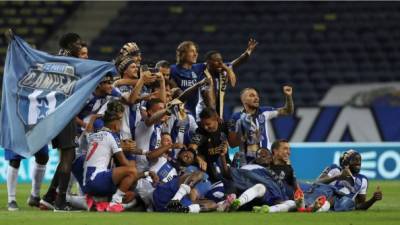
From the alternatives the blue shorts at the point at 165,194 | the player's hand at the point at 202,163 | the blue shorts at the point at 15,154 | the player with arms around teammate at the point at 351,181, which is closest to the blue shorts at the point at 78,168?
the blue shorts at the point at 15,154

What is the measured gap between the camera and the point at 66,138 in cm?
1180

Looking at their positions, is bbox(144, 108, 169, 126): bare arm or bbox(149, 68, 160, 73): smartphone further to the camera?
bbox(149, 68, 160, 73): smartphone

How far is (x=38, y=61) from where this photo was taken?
41.0ft

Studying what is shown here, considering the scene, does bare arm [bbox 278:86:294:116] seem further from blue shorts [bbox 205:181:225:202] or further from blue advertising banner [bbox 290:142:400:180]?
blue advertising banner [bbox 290:142:400:180]

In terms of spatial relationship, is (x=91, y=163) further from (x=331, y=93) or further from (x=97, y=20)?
(x=97, y=20)

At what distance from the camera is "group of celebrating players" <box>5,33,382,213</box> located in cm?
1180

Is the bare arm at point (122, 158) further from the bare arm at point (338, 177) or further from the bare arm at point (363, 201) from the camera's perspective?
the bare arm at point (363, 201)

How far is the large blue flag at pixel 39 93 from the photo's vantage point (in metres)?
11.9

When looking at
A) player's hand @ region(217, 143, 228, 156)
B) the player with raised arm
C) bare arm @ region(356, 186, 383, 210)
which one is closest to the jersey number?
player's hand @ region(217, 143, 228, 156)

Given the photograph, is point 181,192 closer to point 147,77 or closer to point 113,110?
point 113,110

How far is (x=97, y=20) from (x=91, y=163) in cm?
1688

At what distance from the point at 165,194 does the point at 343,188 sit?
2.18 m

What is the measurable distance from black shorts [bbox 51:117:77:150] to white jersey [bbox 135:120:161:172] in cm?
85

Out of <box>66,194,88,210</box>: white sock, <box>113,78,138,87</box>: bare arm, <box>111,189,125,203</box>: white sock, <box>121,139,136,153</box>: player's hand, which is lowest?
<box>66,194,88,210</box>: white sock
